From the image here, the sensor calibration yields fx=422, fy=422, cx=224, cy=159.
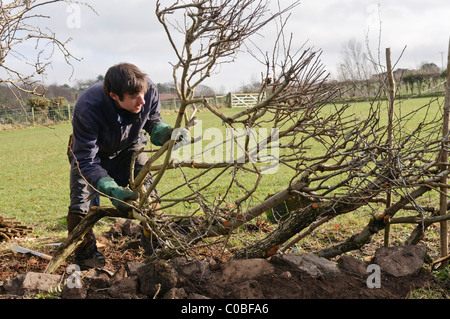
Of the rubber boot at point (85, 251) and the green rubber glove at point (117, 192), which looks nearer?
the green rubber glove at point (117, 192)

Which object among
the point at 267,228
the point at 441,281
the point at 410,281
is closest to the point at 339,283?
the point at 410,281

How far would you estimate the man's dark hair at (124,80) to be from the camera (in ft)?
11.0

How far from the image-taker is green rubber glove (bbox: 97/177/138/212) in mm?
3301

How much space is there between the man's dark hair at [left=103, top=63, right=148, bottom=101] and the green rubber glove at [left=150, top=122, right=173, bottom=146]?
21.7 inches

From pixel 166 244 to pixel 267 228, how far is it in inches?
75.5

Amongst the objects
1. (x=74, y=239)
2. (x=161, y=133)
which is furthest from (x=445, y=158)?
(x=74, y=239)

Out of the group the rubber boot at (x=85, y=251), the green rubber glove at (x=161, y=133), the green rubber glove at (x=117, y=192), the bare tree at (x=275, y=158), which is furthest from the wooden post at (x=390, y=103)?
the rubber boot at (x=85, y=251)

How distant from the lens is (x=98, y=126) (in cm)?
370

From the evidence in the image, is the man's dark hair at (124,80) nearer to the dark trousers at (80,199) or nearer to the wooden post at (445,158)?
the dark trousers at (80,199)

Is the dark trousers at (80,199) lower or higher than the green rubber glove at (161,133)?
lower

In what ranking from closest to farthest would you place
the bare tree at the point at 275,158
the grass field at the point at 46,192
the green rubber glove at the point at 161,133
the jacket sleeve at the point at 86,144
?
1. the bare tree at the point at 275,158
2. the jacket sleeve at the point at 86,144
3. the green rubber glove at the point at 161,133
4. the grass field at the point at 46,192

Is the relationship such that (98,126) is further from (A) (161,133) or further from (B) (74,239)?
(B) (74,239)

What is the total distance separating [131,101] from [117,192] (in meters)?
0.77
